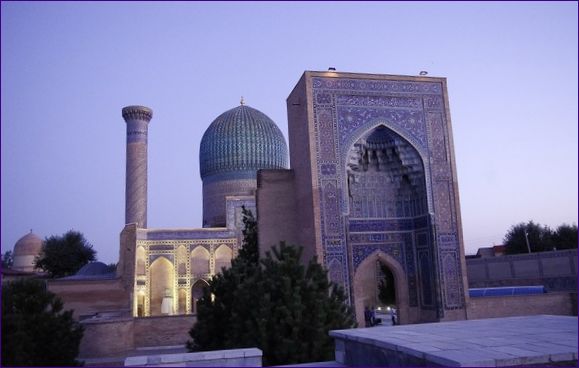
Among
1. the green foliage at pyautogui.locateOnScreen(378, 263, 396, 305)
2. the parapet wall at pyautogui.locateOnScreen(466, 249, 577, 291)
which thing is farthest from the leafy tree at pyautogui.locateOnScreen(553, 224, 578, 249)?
the green foliage at pyautogui.locateOnScreen(378, 263, 396, 305)

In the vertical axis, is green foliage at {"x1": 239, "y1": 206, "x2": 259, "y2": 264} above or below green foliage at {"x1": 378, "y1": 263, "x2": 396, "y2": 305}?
above

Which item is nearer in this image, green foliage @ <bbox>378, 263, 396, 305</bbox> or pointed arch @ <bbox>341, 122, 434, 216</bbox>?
pointed arch @ <bbox>341, 122, 434, 216</bbox>

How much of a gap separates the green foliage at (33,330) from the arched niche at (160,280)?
12451 millimetres

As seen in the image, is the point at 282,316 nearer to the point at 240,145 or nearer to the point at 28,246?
the point at 240,145

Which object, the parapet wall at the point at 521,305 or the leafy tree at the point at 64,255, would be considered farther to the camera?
the leafy tree at the point at 64,255

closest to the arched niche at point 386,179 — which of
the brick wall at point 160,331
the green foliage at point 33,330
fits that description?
the brick wall at point 160,331

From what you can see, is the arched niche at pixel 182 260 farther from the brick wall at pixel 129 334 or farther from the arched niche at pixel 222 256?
the brick wall at pixel 129 334

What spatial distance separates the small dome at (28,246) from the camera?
34438mm

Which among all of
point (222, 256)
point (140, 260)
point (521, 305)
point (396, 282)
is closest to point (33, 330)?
point (396, 282)

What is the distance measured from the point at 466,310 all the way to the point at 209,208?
15.3 m

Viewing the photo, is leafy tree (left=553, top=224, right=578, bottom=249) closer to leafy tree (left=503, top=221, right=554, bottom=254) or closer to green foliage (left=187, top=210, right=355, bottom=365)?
leafy tree (left=503, top=221, right=554, bottom=254)

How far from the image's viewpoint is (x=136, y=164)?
72.1 feet

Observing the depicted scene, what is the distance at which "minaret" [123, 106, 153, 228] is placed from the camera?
21609mm

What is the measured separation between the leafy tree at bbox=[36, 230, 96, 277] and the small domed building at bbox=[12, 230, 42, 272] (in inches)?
335
